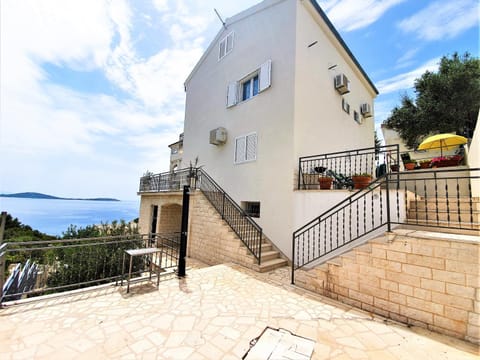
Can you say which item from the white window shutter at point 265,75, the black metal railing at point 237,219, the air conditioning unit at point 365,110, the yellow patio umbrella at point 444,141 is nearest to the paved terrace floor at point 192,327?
the black metal railing at point 237,219

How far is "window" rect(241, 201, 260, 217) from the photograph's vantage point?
7.73m

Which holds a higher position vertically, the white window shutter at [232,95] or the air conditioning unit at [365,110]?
the air conditioning unit at [365,110]

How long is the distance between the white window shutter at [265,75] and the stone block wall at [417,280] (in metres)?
6.53

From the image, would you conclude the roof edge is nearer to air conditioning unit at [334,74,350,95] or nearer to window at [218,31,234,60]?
air conditioning unit at [334,74,350,95]

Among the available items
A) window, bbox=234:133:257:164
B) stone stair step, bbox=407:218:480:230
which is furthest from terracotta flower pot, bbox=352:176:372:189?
window, bbox=234:133:257:164

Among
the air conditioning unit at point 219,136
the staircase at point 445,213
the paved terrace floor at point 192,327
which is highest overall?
the air conditioning unit at point 219,136

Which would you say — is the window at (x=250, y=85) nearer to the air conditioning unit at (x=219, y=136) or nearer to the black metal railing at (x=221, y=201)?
the air conditioning unit at (x=219, y=136)

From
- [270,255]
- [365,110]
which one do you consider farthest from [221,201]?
[365,110]

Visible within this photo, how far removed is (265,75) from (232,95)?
1.98 m

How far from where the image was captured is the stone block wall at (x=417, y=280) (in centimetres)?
271

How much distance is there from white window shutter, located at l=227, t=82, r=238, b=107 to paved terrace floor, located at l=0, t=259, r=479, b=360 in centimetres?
776

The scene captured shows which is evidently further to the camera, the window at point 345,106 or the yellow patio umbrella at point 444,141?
the window at point 345,106

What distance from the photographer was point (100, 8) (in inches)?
211

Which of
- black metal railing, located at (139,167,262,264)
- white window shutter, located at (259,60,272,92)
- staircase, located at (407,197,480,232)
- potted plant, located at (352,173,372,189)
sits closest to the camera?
staircase, located at (407,197,480,232)
